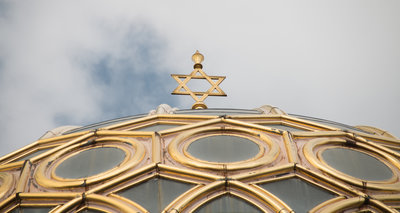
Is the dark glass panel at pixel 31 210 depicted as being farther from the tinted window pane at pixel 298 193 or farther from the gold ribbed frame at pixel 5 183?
the tinted window pane at pixel 298 193

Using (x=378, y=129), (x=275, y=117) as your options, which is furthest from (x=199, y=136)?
(x=378, y=129)

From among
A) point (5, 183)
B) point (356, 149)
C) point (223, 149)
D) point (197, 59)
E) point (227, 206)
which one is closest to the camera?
point (227, 206)

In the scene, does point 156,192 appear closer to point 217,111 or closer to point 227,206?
point 227,206

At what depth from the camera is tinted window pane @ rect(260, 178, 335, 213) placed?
1525 centimetres

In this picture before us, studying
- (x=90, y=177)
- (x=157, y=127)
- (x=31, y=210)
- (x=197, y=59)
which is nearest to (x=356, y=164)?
(x=157, y=127)

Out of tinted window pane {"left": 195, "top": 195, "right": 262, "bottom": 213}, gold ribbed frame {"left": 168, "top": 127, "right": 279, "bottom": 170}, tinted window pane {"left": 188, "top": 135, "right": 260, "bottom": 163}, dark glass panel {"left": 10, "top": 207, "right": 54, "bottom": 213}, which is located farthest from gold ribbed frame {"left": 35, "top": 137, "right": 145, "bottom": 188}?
tinted window pane {"left": 195, "top": 195, "right": 262, "bottom": 213}

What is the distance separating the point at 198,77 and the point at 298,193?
956cm

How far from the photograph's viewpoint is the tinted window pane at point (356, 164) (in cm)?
1662

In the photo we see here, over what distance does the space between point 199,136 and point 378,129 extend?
239 inches

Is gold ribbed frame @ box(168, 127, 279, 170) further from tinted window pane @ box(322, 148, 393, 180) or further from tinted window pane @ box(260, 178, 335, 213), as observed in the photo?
tinted window pane @ box(322, 148, 393, 180)

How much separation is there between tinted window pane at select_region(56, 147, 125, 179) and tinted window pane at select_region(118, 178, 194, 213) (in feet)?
3.47

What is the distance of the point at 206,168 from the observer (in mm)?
16078

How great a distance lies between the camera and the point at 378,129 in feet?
70.2

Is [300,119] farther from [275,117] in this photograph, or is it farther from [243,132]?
[243,132]
